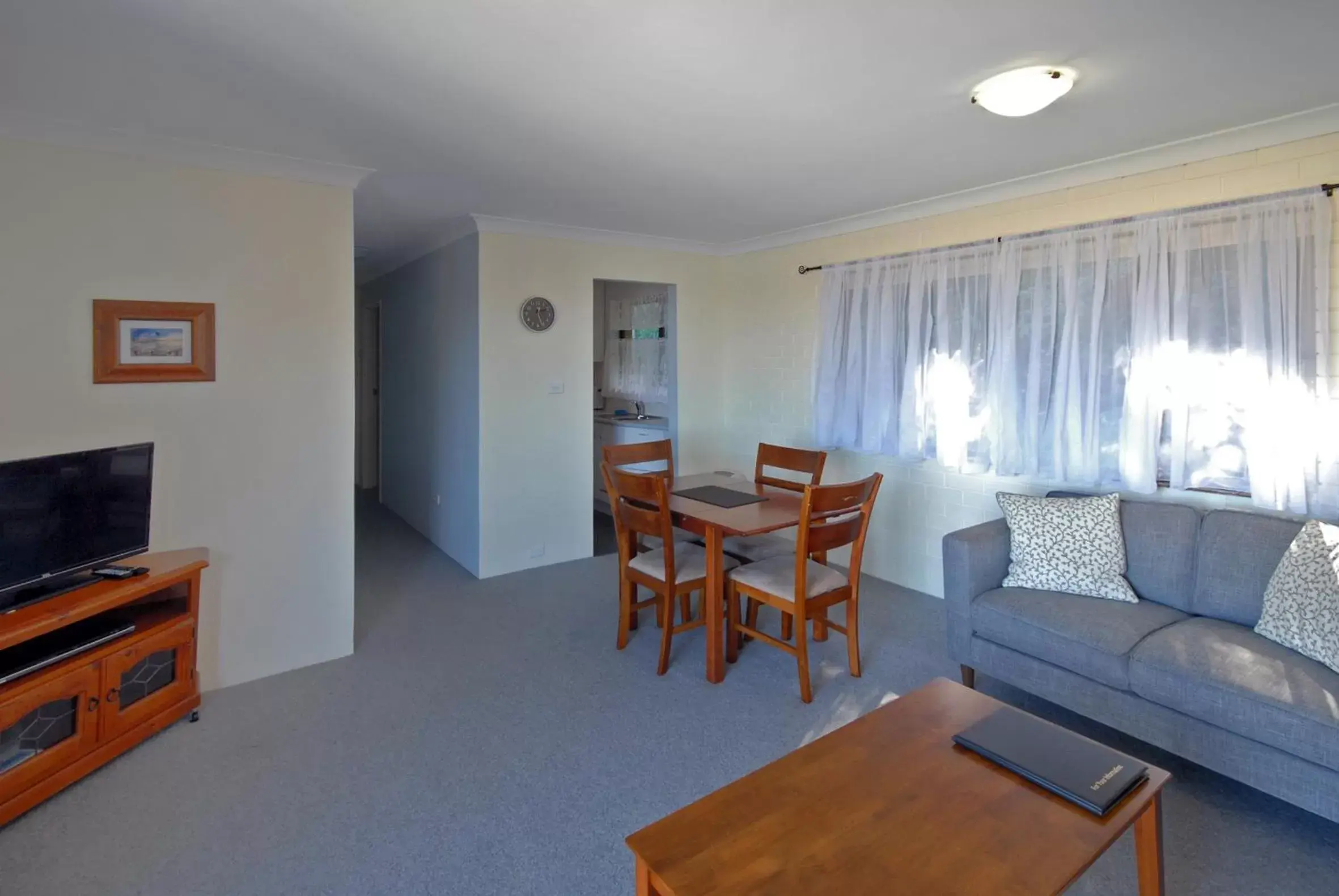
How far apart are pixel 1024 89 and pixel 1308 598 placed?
1.86 meters

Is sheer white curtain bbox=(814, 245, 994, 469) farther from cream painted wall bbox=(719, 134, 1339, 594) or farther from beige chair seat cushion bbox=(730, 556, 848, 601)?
beige chair seat cushion bbox=(730, 556, 848, 601)

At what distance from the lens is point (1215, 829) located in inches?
79.5

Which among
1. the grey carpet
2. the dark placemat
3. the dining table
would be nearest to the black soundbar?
the grey carpet

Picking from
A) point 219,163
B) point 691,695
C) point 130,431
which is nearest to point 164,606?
point 130,431

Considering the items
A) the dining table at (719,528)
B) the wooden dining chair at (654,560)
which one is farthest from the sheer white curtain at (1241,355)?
the wooden dining chair at (654,560)

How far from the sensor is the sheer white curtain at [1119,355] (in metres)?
2.53

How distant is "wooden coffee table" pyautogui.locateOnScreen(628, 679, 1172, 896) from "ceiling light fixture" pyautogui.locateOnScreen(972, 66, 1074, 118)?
6.34ft

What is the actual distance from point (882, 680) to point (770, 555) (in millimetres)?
782

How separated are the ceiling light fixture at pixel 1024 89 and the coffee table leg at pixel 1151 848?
1.98 meters

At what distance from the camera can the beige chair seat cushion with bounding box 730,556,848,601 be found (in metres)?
2.89

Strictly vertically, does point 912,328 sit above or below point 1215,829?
above

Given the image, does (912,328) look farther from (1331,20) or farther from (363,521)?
(363,521)

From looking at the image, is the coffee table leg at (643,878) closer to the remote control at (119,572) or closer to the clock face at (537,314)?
the remote control at (119,572)

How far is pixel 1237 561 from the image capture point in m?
2.48
